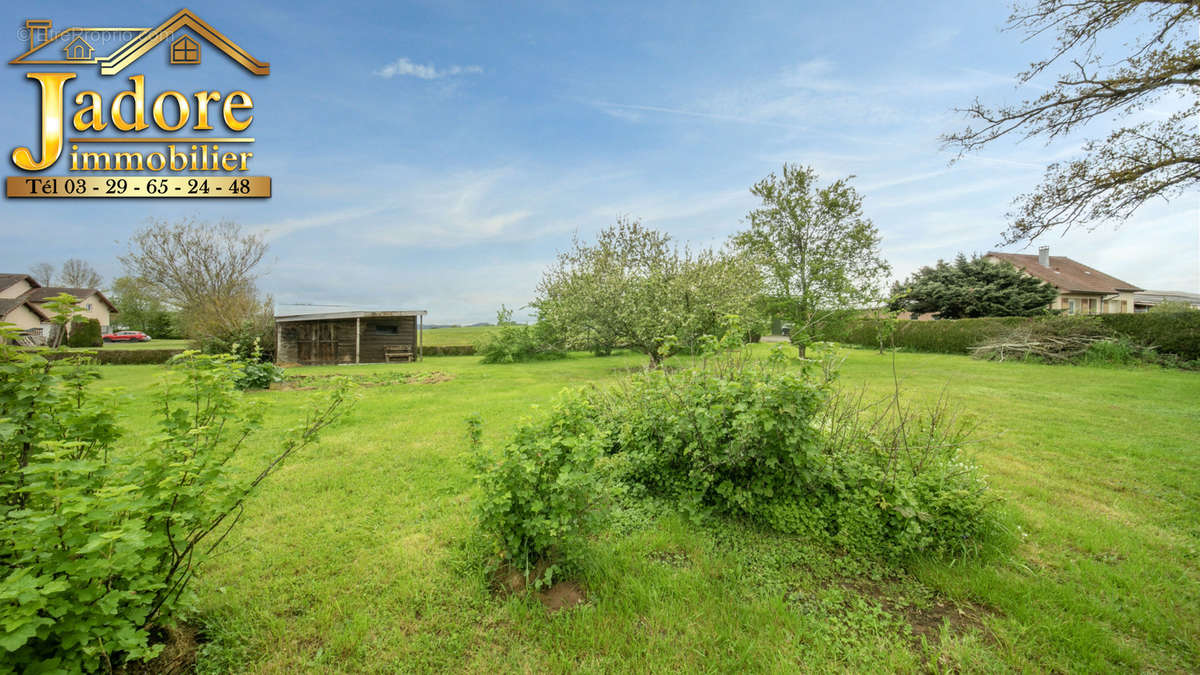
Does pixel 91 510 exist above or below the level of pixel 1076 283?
below

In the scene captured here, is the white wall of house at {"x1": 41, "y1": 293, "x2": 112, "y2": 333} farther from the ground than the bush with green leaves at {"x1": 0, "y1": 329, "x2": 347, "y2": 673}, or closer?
farther from the ground

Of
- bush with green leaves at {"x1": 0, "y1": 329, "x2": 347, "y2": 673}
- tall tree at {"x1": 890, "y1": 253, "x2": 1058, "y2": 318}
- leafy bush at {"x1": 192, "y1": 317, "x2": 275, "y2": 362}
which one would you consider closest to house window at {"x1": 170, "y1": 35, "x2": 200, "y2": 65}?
bush with green leaves at {"x1": 0, "y1": 329, "x2": 347, "y2": 673}

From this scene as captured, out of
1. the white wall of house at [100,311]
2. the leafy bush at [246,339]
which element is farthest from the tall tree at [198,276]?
the white wall of house at [100,311]

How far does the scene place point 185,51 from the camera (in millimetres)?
7020

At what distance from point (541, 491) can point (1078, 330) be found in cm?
2150

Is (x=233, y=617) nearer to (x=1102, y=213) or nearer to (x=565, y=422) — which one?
(x=565, y=422)

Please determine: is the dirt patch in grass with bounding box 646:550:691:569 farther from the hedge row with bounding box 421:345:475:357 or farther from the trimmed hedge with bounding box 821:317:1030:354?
the hedge row with bounding box 421:345:475:357

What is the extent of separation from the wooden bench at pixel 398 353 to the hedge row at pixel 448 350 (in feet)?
9.74

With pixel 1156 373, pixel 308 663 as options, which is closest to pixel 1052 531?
pixel 308 663

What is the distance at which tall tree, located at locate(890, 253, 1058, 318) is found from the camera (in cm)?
2311

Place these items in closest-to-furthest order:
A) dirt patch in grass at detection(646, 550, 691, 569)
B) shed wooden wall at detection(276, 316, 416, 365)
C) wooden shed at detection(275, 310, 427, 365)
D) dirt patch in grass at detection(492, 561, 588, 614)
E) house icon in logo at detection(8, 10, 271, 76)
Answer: dirt patch in grass at detection(492, 561, 588, 614), dirt patch in grass at detection(646, 550, 691, 569), house icon in logo at detection(8, 10, 271, 76), wooden shed at detection(275, 310, 427, 365), shed wooden wall at detection(276, 316, 416, 365)

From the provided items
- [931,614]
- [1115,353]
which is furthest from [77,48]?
[1115,353]

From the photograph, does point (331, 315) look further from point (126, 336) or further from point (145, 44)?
point (126, 336)

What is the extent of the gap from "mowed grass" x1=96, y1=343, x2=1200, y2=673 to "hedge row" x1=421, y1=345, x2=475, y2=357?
865 inches
